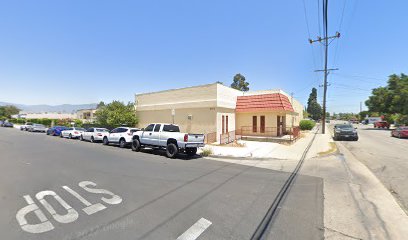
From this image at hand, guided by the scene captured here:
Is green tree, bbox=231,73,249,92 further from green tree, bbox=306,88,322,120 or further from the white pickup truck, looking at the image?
the white pickup truck

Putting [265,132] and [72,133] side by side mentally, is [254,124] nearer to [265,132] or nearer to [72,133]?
[265,132]

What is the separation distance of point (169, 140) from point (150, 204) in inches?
297

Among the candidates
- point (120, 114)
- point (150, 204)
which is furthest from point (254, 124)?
point (150, 204)

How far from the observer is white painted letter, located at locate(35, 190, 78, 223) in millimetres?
4457

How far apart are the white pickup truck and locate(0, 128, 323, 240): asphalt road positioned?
338 centimetres

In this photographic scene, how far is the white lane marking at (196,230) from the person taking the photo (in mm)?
3821

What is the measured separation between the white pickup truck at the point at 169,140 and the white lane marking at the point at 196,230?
25.2ft

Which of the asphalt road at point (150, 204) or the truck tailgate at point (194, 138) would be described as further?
the truck tailgate at point (194, 138)

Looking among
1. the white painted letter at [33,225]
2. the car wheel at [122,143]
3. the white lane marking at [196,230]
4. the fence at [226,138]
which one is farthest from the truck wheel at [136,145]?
the white lane marking at [196,230]

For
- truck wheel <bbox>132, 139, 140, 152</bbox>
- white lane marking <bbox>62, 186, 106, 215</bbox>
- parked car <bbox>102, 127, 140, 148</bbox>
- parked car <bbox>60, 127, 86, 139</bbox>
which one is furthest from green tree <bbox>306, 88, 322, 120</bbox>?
white lane marking <bbox>62, 186, 106, 215</bbox>

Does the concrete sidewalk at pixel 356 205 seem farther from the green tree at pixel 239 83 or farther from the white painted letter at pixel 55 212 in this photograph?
the green tree at pixel 239 83

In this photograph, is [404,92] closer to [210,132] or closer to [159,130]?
[210,132]

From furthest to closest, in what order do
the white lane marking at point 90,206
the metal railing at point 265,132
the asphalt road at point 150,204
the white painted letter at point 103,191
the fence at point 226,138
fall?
1. the metal railing at point 265,132
2. the fence at point 226,138
3. the white painted letter at point 103,191
4. the white lane marking at point 90,206
5. the asphalt road at point 150,204

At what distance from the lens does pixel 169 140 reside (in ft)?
41.7
